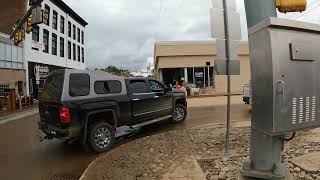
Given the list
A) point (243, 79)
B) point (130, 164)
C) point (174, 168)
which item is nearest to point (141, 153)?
point (130, 164)

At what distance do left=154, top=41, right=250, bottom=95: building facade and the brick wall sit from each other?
550 inches

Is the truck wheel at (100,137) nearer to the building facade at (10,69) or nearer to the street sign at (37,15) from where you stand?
the street sign at (37,15)

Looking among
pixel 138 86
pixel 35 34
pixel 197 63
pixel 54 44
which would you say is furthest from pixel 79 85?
pixel 54 44

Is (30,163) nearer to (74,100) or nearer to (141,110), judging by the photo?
(74,100)

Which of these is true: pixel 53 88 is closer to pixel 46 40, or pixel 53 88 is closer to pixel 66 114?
pixel 66 114

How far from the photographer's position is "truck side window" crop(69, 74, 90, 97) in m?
8.99

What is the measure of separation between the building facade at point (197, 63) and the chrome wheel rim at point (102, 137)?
973 inches

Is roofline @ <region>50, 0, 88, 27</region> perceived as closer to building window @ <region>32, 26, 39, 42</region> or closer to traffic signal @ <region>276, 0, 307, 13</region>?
building window @ <region>32, 26, 39, 42</region>

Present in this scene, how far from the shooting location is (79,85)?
9188 mm

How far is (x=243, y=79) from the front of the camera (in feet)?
115

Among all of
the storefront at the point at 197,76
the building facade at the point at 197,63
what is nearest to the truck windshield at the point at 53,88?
the building facade at the point at 197,63

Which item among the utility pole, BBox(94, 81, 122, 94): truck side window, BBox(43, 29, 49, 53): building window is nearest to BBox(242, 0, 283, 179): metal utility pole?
the utility pole

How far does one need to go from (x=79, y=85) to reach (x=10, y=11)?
3032 centimetres

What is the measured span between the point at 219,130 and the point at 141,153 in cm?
292
